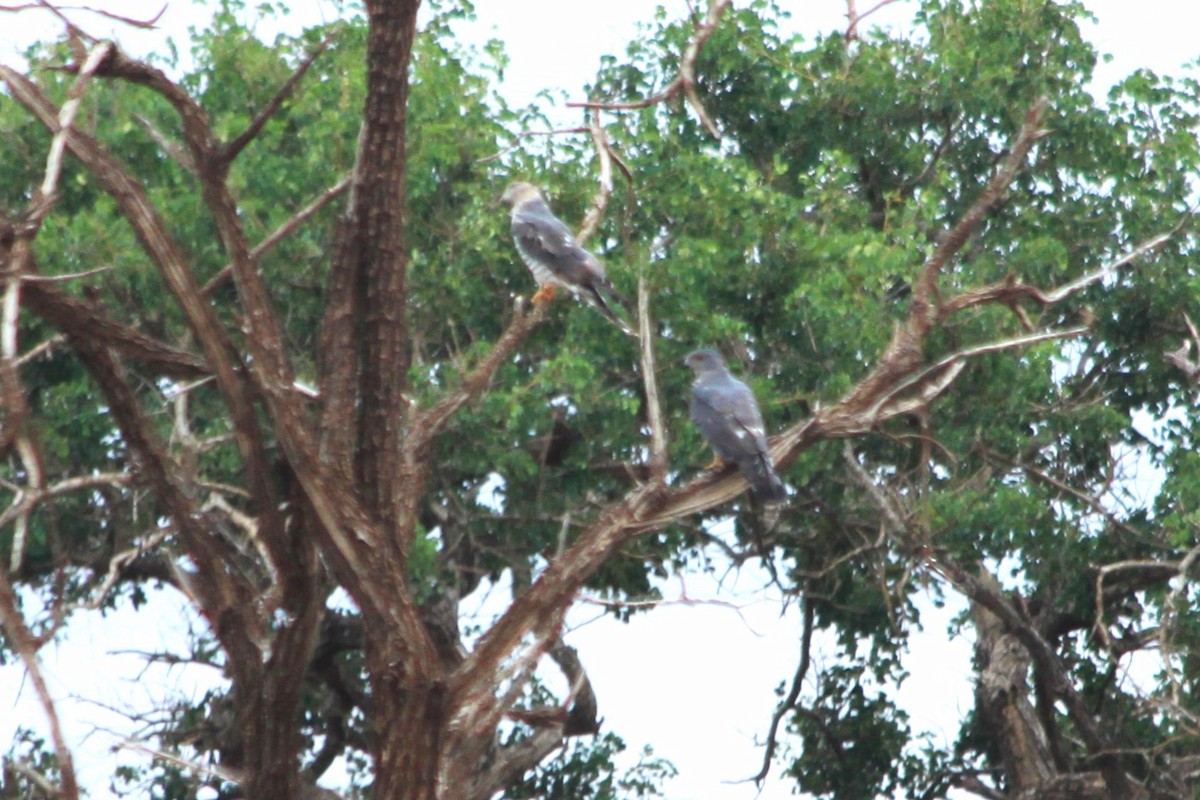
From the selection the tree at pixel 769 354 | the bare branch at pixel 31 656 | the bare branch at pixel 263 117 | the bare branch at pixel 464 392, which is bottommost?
the bare branch at pixel 31 656

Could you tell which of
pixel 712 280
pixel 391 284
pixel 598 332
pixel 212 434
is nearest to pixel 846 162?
pixel 712 280

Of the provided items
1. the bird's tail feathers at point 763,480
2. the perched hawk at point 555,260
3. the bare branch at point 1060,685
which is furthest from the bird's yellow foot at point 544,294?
the bare branch at point 1060,685

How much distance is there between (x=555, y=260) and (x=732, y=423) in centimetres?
146

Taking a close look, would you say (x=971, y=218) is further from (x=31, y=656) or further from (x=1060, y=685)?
(x=1060, y=685)

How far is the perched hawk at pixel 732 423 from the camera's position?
5965mm

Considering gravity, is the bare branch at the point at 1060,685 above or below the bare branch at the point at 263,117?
above

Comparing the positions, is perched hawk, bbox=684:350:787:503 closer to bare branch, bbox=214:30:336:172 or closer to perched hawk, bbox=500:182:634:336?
perched hawk, bbox=500:182:634:336

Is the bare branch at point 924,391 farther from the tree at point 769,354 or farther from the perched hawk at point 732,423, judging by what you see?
the tree at point 769,354

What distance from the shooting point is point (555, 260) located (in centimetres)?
789

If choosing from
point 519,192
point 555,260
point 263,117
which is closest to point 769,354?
point 519,192

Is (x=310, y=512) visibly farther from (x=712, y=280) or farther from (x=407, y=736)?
(x=712, y=280)

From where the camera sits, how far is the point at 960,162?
1262 cm

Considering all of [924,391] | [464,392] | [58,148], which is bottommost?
[58,148]

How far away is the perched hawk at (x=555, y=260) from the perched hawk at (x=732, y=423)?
437 mm
